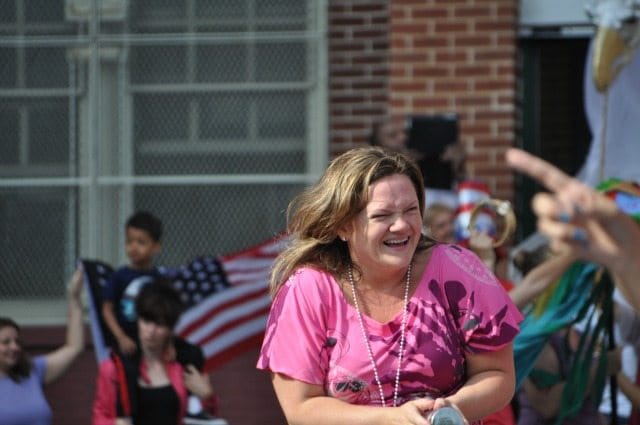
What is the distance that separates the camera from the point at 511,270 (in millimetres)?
8547

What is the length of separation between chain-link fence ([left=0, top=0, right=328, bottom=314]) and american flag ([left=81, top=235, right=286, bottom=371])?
104cm

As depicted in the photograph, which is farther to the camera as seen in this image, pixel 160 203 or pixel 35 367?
pixel 160 203

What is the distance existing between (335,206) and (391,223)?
0.18m

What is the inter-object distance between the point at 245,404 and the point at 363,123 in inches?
76.3

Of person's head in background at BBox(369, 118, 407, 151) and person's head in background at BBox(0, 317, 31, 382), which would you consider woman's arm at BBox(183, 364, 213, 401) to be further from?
person's head in background at BBox(369, 118, 407, 151)

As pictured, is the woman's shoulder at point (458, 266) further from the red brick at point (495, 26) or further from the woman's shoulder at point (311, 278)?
the red brick at point (495, 26)

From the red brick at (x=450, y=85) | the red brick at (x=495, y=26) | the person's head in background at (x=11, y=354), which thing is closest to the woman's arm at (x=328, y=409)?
the person's head in background at (x=11, y=354)

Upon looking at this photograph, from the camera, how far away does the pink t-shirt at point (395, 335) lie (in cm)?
405

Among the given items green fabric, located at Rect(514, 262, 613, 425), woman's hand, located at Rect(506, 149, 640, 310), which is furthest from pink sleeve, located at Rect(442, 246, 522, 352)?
green fabric, located at Rect(514, 262, 613, 425)

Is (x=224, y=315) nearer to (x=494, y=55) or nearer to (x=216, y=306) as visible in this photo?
(x=216, y=306)

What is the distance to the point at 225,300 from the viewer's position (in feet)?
26.8

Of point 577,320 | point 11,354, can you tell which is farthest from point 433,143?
point 11,354

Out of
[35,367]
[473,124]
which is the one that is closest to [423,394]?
[35,367]

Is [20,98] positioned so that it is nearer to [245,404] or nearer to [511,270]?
[245,404]
